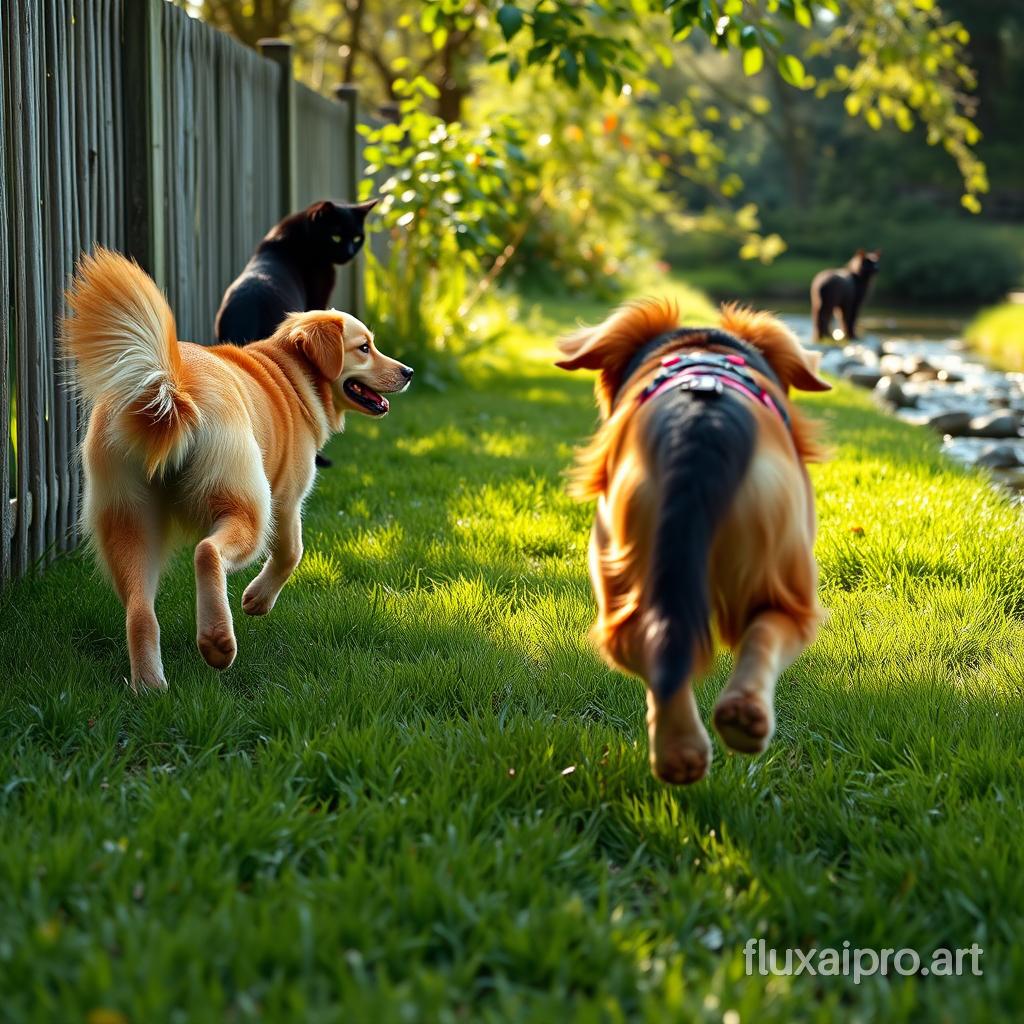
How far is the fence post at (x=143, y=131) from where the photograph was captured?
5293 millimetres

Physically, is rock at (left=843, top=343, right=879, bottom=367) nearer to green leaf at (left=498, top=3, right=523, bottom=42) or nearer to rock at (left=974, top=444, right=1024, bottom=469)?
rock at (left=974, top=444, right=1024, bottom=469)

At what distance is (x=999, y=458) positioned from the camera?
806 cm

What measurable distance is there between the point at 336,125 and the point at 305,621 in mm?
7529

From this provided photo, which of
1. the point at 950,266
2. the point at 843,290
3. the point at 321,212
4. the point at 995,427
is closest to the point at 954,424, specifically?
the point at 995,427

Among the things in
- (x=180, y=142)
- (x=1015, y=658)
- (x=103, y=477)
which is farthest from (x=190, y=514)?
(x=180, y=142)

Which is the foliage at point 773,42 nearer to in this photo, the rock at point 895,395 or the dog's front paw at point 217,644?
the rock at point 895,395

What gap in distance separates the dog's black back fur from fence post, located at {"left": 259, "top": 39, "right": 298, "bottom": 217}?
1550mm

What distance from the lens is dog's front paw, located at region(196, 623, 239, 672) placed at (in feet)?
10.2

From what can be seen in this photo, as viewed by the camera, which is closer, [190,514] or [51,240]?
[190,514]

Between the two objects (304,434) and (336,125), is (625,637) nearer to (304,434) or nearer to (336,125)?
(304,434)

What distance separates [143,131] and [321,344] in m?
1.86

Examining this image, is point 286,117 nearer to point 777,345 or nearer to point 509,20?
point 509,20

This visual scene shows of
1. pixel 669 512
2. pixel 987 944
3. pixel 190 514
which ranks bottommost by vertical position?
pixel 987 944

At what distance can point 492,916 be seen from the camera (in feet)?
7.25
